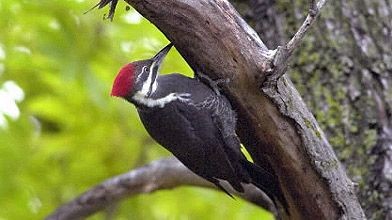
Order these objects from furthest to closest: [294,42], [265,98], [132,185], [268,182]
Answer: [132,185], [268,182], [265,98], [294,42]

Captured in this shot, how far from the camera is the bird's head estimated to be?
2.58m

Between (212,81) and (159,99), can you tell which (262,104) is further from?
(159,99)

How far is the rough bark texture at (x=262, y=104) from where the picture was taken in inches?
86.7

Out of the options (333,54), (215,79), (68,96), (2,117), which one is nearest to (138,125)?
(68,96)

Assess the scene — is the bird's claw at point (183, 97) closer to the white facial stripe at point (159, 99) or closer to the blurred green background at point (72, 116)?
the white facial stripe at point (159, 99)

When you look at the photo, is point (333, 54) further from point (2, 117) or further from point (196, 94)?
point (2, 117)

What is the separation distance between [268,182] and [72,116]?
1382mm

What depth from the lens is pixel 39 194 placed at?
3.60 meters

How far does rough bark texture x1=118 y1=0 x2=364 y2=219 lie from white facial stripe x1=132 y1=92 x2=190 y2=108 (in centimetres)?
29

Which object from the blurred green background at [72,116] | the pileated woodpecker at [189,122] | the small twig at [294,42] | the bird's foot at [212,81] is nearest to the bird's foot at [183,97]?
the pileated woodpecker at [189,122]

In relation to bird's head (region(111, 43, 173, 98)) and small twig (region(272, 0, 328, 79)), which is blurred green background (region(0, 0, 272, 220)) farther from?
small twig (region(272, 0, 328, 79))

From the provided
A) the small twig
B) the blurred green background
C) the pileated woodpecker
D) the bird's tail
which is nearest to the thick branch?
the blurred green background

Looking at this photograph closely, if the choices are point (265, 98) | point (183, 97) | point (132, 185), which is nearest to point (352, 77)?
point (183, 97)

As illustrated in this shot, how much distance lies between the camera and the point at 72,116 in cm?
360
